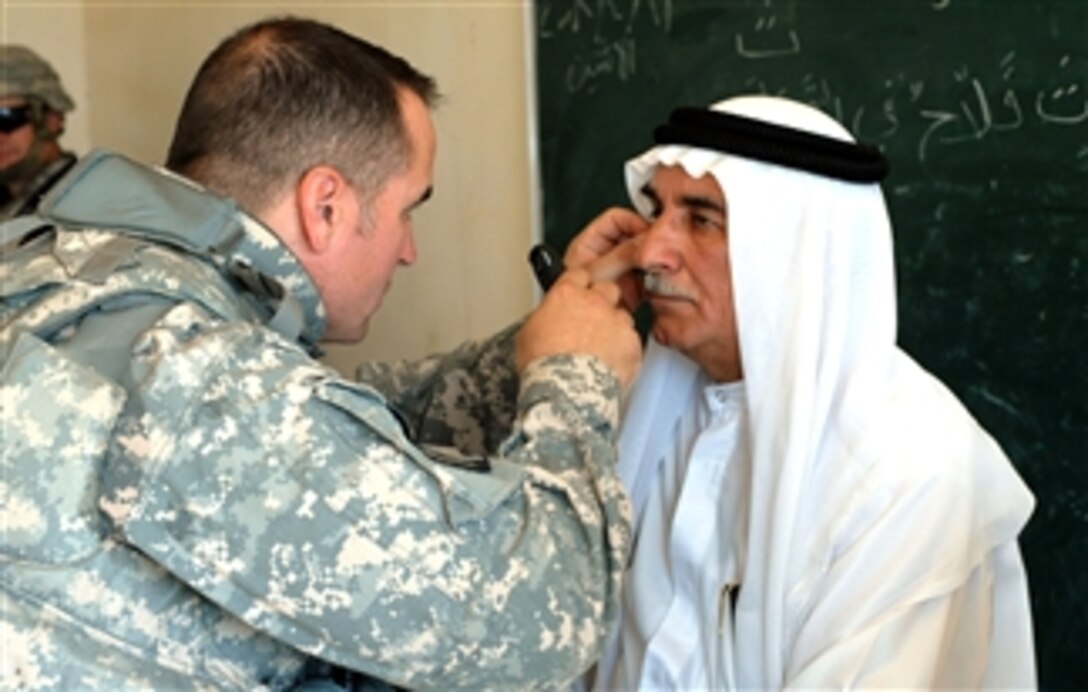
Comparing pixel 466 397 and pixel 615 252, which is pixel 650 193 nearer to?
pixel 615 252

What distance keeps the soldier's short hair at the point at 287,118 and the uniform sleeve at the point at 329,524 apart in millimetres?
283

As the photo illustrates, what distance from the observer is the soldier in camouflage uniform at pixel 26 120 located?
3.92m

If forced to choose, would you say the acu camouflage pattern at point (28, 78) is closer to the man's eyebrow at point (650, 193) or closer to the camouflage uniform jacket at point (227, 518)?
the man's eyebrow at point (650, 193)

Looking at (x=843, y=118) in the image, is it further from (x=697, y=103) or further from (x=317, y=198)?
(x=317, y=198)

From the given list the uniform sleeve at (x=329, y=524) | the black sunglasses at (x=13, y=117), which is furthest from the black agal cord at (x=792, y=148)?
the black sunglasses at (x=13, y=117)

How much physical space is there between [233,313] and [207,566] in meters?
0.28

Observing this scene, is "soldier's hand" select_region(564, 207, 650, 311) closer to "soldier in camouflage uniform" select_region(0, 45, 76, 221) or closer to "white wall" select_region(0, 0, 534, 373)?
"white wall" select_region(0, 0, 534, 373)

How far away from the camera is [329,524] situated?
4.35ft

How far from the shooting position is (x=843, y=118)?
270cm

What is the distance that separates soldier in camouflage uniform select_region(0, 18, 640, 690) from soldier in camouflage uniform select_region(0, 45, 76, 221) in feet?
8.24

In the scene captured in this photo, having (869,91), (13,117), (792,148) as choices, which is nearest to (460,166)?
(869,91)

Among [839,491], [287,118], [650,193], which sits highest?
[287,118]

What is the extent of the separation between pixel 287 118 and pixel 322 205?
0.11 m

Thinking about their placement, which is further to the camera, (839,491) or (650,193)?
(650,193)
